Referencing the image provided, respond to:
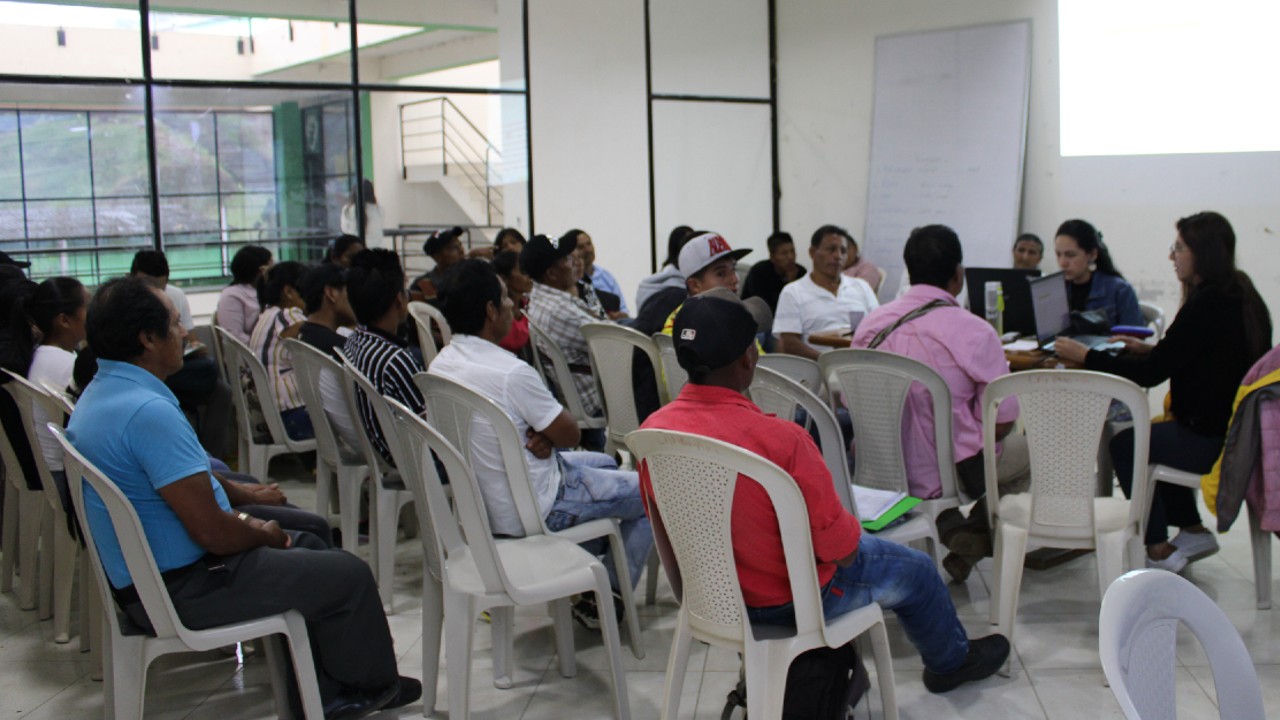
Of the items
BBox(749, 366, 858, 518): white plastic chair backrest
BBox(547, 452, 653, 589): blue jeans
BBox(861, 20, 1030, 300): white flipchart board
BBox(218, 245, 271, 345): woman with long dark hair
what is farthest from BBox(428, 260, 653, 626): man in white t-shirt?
BBox(861, 20, 1030, 300): white flipchart board

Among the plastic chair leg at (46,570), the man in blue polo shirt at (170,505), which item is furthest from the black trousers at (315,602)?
the plastic chair leg at (46,570)

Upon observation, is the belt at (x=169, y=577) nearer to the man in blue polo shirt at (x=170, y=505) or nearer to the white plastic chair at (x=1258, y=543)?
the man in blue polo shirt at (x=170, y=505)

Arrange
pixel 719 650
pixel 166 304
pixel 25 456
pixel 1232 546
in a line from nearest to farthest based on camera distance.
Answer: pixel 166 304 → pixel 719 650 → pixel 25 456 → pixel 1232 546

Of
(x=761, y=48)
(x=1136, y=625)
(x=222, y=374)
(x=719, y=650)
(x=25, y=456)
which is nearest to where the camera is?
(x=1136, y=625)

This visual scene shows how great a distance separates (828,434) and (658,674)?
88cm

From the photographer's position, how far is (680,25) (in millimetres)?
9070

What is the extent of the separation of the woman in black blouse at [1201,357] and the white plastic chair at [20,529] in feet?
12.5

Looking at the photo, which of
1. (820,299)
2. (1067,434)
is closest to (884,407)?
(1067,434)

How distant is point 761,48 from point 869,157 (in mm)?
1487

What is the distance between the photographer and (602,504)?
316cm

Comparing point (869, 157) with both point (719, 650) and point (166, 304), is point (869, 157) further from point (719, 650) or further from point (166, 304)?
point (166, 304)

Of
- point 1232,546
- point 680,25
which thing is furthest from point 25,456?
point 680,25

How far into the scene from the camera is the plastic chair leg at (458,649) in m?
2.74

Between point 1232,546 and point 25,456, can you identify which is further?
point 1232,546
